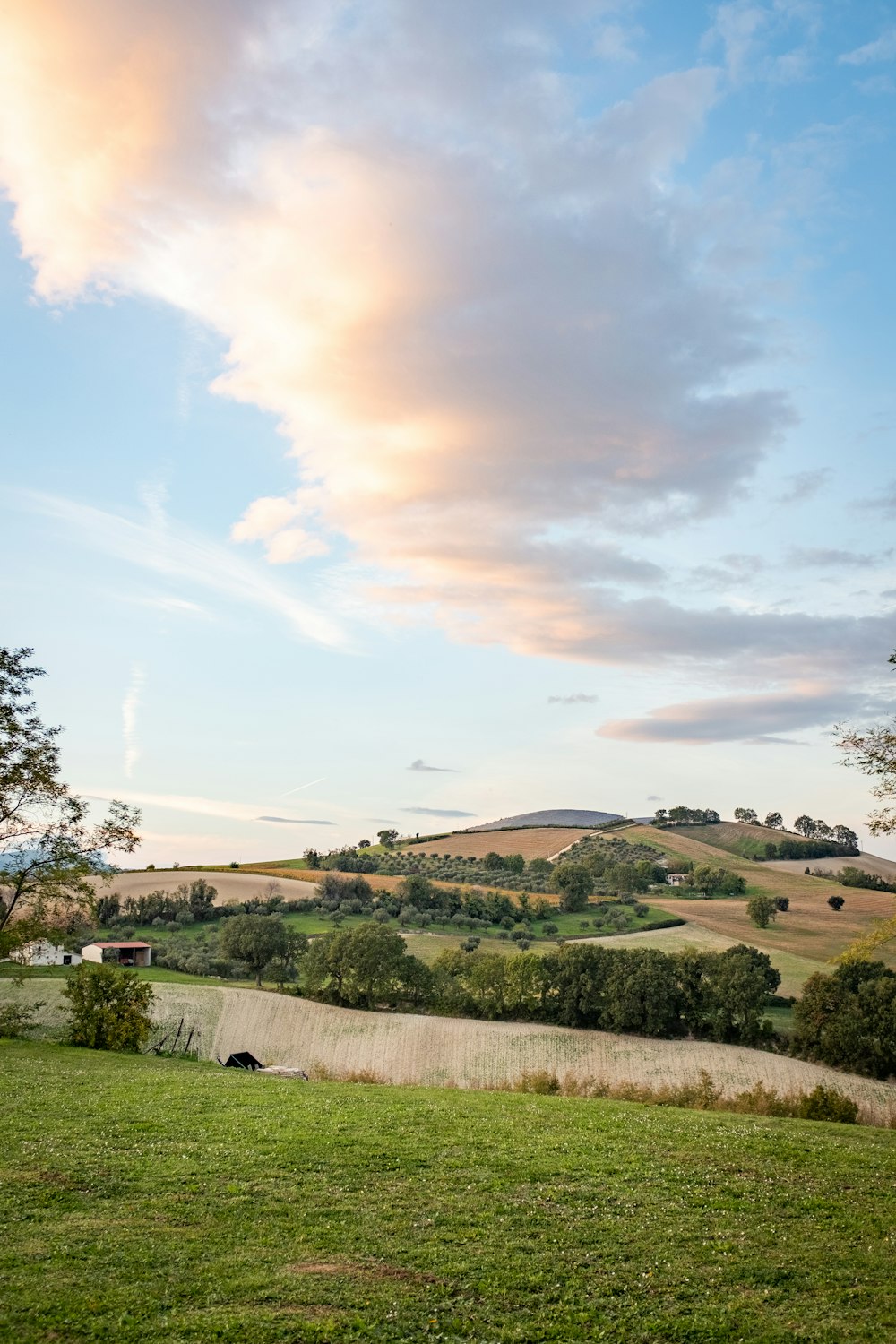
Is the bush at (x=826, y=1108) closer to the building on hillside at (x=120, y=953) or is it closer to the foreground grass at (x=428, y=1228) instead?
the foreground grass at (x=428, y=1228)

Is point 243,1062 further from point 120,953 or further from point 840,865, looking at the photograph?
point 840,865

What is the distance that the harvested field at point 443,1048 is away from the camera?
61531mm

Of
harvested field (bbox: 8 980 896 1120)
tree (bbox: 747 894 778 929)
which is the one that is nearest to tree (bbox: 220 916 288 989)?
harvested field (bbox: 8 980 896 1120)

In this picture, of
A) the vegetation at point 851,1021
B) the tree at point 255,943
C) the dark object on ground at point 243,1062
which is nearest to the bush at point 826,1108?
the dark object on ground at point 243,1062

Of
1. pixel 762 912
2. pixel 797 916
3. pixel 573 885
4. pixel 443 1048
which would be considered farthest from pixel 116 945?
pixel 797 916

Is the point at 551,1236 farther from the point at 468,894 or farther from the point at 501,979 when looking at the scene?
the point at 468,894

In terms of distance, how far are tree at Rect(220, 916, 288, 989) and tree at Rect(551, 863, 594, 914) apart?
152ft

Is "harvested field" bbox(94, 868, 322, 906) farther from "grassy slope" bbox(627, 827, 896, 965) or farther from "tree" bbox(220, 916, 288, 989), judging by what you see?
"grassy slope" bbox(627, 827, 896, 965)

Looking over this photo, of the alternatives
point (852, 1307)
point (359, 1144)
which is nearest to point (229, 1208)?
point (359, 1144)

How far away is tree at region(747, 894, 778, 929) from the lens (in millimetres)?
108000

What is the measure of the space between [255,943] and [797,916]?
Answer: 68828 millimetres

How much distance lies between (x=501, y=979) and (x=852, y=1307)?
70027mm

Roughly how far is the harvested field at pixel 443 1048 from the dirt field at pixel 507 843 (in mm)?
98971

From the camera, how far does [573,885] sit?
130250mm
